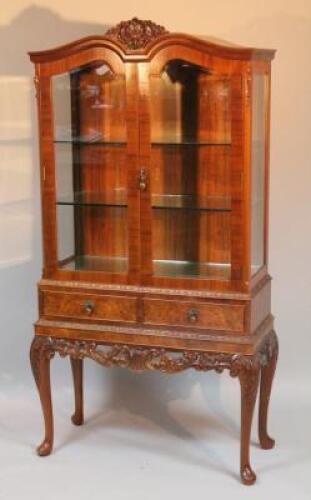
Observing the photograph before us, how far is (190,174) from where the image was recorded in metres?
3.12

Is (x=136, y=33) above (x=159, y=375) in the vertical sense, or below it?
above

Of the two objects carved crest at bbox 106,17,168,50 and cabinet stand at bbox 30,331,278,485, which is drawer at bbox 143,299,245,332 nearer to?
cabinet stand at bbox 30,331,278,485

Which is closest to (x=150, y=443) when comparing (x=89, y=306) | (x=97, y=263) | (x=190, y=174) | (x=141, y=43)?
(x=89, y=306)

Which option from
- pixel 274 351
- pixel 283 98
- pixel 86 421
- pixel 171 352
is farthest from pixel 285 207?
pixel 86 421

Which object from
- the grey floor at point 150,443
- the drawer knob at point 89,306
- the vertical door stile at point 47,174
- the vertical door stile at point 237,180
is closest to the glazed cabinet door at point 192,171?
the vertical door stile at point 237,180

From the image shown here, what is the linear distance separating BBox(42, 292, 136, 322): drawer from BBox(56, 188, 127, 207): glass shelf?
354 mm

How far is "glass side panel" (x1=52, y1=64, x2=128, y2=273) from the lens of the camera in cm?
305

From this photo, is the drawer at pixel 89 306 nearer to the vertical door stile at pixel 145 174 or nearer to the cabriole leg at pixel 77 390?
the vertical door stile at pixel 145 174

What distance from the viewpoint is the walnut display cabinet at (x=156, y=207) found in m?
2.86

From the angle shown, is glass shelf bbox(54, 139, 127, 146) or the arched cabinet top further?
glass shelf bbox(54, 139, 127, 146)

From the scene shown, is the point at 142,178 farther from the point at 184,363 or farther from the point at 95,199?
the point at 184,363

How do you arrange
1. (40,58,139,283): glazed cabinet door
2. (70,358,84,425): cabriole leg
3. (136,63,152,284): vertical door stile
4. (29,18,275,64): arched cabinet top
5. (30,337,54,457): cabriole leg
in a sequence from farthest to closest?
1. (70,358,84,425): cabriole leg
2. (30,337,54,457): cabriole leg
3. (40,58,139,283): glazed cabinet door
4. (136,63,152,284): vertical door stile
5. (29,18,275,64): arched cabinet top

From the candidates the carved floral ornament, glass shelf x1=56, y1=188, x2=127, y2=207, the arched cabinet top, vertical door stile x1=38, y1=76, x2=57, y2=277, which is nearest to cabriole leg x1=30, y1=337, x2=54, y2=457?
the carved floral ornament

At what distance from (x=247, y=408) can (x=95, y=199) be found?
0.98 meters
